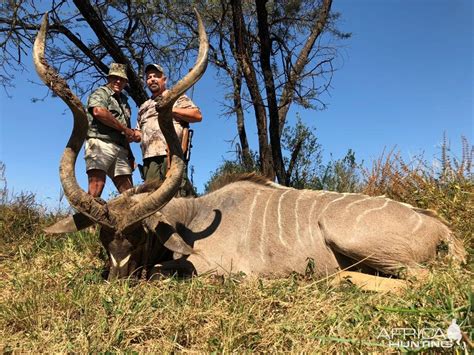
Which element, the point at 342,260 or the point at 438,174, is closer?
the point at 342,260

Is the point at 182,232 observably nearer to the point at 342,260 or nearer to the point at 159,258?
the point at 159,258

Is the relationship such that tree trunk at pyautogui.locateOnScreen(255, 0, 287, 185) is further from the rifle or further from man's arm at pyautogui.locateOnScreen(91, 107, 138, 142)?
man's arm at pyautogui.locateOnScreen(91, 107, 138, 142)

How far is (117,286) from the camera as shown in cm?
250

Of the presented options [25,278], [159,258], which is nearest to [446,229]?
[159,258]

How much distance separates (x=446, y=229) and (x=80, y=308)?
249cm

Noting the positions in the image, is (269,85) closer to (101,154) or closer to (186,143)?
(186,143)

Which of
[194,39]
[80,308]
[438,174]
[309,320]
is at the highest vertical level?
[194,39]

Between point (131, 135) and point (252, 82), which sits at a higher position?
point (252, 82)

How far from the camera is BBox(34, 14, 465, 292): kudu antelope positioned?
291 cm

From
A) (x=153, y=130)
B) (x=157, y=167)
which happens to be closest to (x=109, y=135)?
(x=153, y=130)

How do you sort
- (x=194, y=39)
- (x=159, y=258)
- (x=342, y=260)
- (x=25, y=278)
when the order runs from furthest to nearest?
(x=194, y=39) < (x=159, y=258) < (x=342, y=260) < (x=25, y=278)

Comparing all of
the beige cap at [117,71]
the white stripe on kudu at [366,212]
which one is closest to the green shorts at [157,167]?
the beige cap at [117,71]

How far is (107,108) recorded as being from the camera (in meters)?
4.12

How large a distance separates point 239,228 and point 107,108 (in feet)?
5.71
